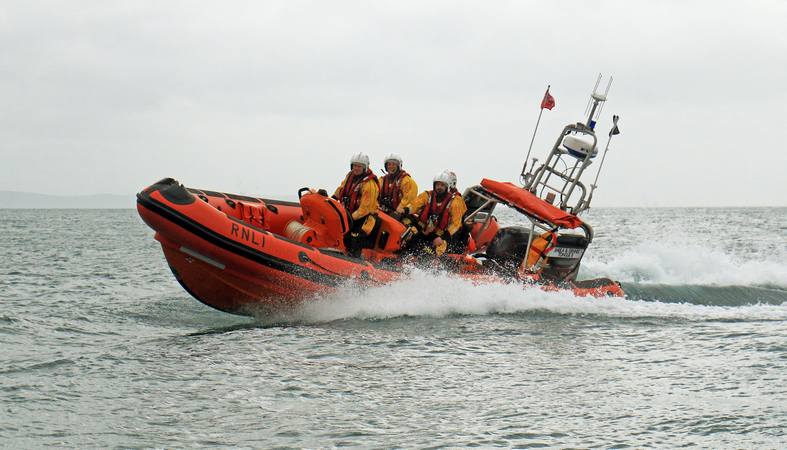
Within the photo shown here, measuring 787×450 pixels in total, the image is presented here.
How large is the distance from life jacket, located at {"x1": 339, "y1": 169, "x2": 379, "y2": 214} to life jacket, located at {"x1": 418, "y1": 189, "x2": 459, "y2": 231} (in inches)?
24.5

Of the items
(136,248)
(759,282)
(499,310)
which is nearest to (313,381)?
(499,310)

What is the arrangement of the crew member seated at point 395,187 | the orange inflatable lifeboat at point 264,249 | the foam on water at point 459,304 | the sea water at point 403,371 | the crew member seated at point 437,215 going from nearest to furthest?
the sea water at point 403,371 < the orange inflatable lifeboat at point 264,249 < the foam on water at point 459,304 < the crew member seated at point 437,215 < the crew member seated at point 395,187

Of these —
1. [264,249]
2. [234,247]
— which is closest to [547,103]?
[264,249]

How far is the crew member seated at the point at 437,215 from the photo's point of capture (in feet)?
29.1

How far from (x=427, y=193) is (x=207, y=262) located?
245 cm

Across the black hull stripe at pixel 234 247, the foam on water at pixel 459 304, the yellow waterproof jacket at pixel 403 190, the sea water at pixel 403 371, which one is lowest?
the sea water at pixel 403 371

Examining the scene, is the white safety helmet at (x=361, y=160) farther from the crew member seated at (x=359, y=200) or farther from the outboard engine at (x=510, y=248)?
the outboard engine at (x=510, y=248)

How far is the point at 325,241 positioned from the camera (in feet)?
28.3

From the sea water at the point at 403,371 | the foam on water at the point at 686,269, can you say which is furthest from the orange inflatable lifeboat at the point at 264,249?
the foam on water at the point at 686,269

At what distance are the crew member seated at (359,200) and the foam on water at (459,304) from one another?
67 centimetres

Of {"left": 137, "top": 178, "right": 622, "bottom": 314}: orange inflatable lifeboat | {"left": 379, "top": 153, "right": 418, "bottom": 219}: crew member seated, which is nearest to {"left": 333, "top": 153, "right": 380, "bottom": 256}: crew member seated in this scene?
{"left": 137, "top": 178, "right": 622, "bottom": 314}: orange inflatable lifeboat

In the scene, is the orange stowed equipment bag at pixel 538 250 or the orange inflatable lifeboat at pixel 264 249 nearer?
the orange inflatable lifeboat at pixel 264 249

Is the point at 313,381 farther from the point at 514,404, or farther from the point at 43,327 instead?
the point at 43,327

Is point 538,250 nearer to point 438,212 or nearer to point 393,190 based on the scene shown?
point 438,212
